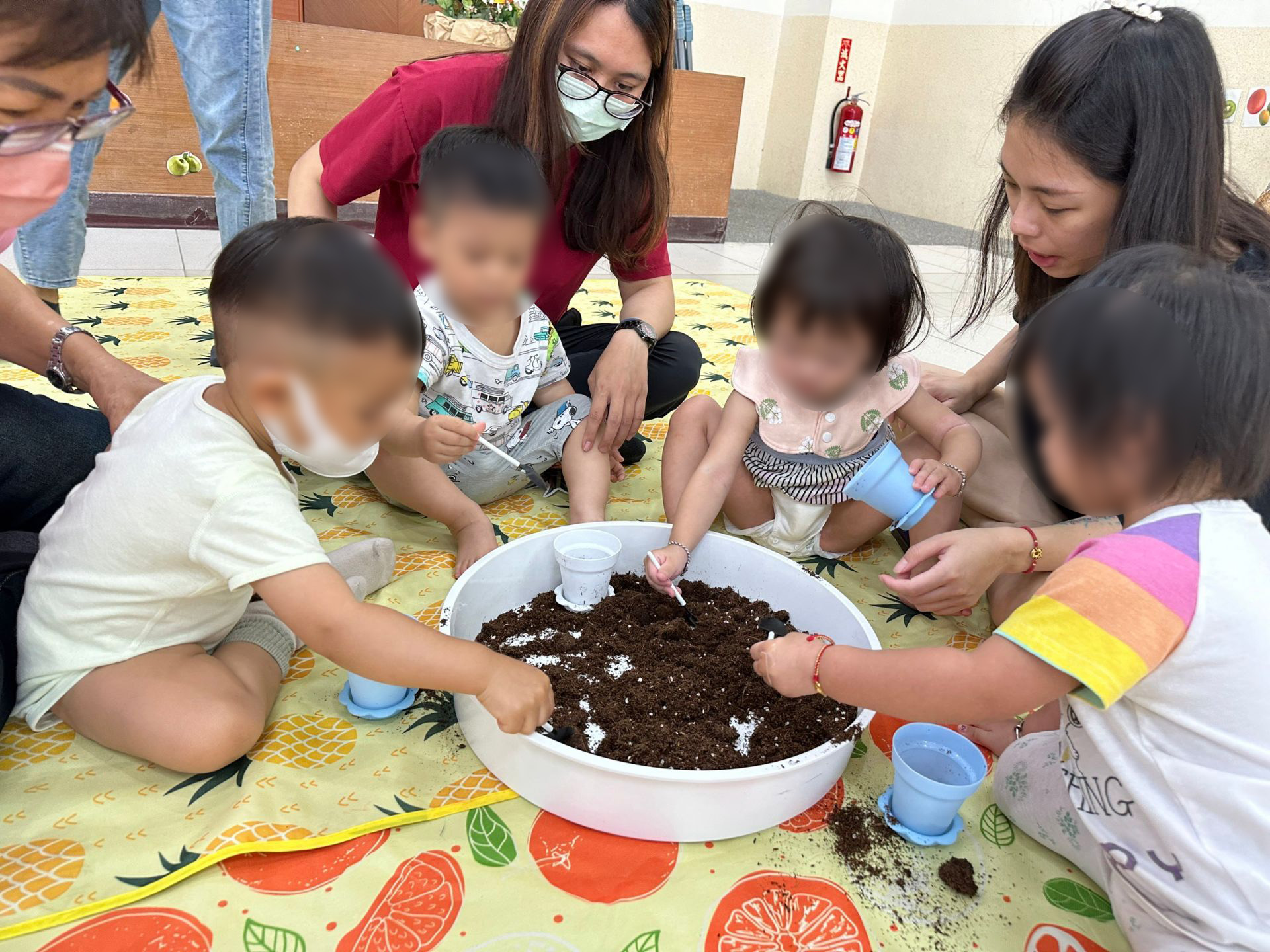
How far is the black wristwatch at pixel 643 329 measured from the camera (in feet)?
A: 4.44

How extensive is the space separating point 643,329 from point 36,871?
1001 millimetres

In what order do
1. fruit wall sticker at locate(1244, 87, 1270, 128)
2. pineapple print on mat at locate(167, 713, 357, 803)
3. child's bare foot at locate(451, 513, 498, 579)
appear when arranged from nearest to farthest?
pineapple print on mat at locate(167, 713, 357, 803) < child's bare foot at locate(451, 513, 498, 579) < fruit wall sticker at locate(1244, 87, 1270, 128)

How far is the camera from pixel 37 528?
968mm

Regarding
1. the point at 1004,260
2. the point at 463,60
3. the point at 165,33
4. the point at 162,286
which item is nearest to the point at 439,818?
the point at 463,60

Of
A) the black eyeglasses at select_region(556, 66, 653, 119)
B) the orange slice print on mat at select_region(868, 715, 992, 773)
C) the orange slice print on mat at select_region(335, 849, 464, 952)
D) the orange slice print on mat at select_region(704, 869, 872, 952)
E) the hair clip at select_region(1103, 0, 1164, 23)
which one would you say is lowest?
the orange slice print on mat at select_region(868, 715, 992, 773)

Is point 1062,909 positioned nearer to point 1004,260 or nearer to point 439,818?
point 439,818

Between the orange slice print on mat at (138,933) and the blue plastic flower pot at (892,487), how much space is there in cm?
85

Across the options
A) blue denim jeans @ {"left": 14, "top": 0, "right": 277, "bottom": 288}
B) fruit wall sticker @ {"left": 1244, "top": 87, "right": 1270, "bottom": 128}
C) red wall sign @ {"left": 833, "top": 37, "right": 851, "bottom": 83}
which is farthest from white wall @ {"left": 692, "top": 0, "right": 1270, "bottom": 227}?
blue denim jeans @ {"left": 14, "top": 0, "right": 277, "bottom": 288}

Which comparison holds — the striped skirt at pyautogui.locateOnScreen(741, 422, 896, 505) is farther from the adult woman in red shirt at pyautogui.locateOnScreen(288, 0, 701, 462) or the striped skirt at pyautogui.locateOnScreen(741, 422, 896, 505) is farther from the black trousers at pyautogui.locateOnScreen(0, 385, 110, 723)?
the black trousers at pyautogui.locateOnScreen(0, 385, 110, 723)

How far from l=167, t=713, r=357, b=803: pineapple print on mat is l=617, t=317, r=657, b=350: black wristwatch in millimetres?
736

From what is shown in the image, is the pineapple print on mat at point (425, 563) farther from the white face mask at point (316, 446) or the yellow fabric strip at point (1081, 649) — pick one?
the yellow fabric strip at point (1081, 649)

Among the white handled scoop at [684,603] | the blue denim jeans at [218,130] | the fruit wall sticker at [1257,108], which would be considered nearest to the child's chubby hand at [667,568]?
the white handled scoop at [684,603]

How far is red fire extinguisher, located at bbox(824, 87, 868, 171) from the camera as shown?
539cm

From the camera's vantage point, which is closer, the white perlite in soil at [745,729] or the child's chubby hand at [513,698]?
the child's chubby hand at [513,698]
